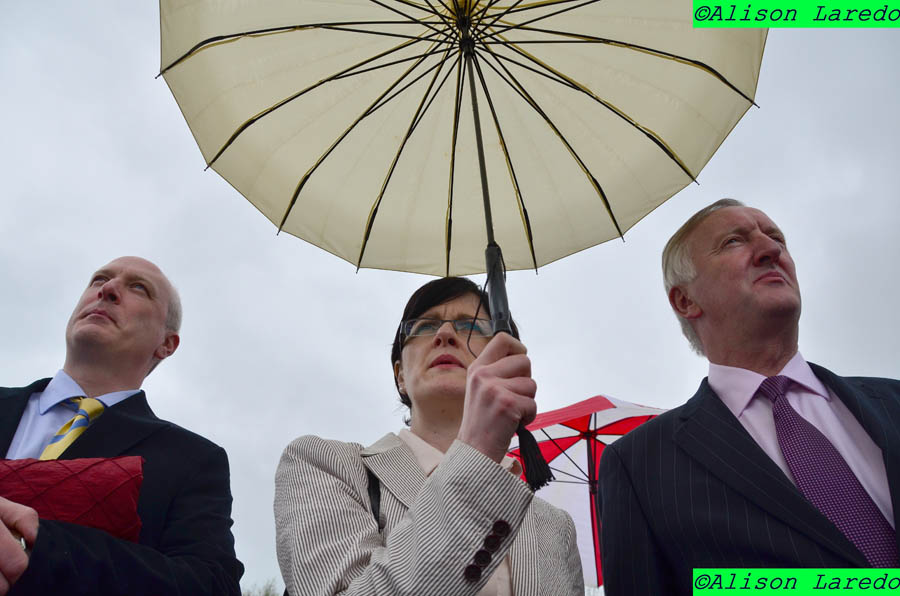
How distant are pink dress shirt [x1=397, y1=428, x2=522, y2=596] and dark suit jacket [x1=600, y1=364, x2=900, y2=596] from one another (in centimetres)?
39

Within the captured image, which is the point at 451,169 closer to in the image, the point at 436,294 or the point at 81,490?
the point at 436,294

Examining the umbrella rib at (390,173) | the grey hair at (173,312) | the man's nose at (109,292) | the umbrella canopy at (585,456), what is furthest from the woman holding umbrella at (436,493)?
the umbrella canopy at (585,456)

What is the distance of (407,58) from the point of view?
2.89 m

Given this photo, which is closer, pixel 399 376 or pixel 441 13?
pixel 441 13

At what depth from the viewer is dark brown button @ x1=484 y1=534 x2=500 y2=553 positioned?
59.1 inches

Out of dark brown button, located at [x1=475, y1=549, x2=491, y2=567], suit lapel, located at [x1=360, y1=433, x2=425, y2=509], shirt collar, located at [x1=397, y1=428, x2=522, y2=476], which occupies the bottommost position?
dark brown button, located at [x1=475, y1=549, x2=491, y2=567]

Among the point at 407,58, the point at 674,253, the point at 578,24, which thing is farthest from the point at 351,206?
the point at 674,253

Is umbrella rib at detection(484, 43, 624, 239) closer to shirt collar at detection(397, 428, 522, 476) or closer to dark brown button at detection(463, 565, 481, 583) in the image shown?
shirt collar at detection(397, 428, 522, 476)

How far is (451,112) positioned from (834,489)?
198 cm

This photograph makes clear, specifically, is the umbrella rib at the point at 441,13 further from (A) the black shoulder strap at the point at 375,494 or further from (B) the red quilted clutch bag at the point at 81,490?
(B) the red quilted clutch bag at the point at 81,490

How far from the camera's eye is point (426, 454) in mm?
2453

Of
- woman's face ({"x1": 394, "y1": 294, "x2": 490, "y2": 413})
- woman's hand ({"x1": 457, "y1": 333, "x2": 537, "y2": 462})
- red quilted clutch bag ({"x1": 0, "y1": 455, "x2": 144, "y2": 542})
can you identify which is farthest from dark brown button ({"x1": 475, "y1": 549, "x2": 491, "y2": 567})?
red quilted clutch bag ({"x1": 0, "y1": 455, "x2": 144, "y2": 542})

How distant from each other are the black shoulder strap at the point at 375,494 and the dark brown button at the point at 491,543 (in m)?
0.65

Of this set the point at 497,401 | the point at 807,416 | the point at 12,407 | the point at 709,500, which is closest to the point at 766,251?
the point at 807,416
